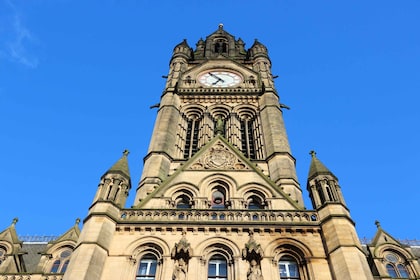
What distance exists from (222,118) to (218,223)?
14102mm

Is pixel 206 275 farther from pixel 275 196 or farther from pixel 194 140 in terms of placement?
pixel 194 140

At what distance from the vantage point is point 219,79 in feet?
107

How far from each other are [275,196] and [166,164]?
7.10 meters

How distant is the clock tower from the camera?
13141 mm

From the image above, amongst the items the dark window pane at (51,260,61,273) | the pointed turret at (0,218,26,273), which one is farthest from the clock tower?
the pointed turret at (0,218,26,273)

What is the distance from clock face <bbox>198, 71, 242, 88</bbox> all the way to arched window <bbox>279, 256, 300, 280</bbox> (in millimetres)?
19491

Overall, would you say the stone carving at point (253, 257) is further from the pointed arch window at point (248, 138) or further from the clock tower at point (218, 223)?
the pointed arch window at point (248, 138)

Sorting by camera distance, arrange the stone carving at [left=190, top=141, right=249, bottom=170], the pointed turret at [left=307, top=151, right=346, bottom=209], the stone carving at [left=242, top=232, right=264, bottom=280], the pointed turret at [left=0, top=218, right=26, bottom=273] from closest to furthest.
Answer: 1. the stone carving at [left=242, top=232, right=264, bottom=280]
2. the pointed turret at [left=307, top=151, right=346, bottom=209]
3. the pointed turret at [left=0, top=218, right=26, bottom=273]
4. the stone carving at [left=190, top=141, right=249, bottom=170]

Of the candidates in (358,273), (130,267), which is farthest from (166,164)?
(358,273)

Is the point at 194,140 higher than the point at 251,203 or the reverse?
higher

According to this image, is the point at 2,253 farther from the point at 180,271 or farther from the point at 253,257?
the point at 253,257

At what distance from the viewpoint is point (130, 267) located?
13383mm

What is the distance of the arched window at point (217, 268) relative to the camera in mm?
13172

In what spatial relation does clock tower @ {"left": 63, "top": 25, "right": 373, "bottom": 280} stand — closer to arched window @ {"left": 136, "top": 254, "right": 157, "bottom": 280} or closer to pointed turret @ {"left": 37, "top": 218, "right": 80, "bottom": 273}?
arched window @ {"left": 136, "top": 254, "right": 157, "bottom": 280}
